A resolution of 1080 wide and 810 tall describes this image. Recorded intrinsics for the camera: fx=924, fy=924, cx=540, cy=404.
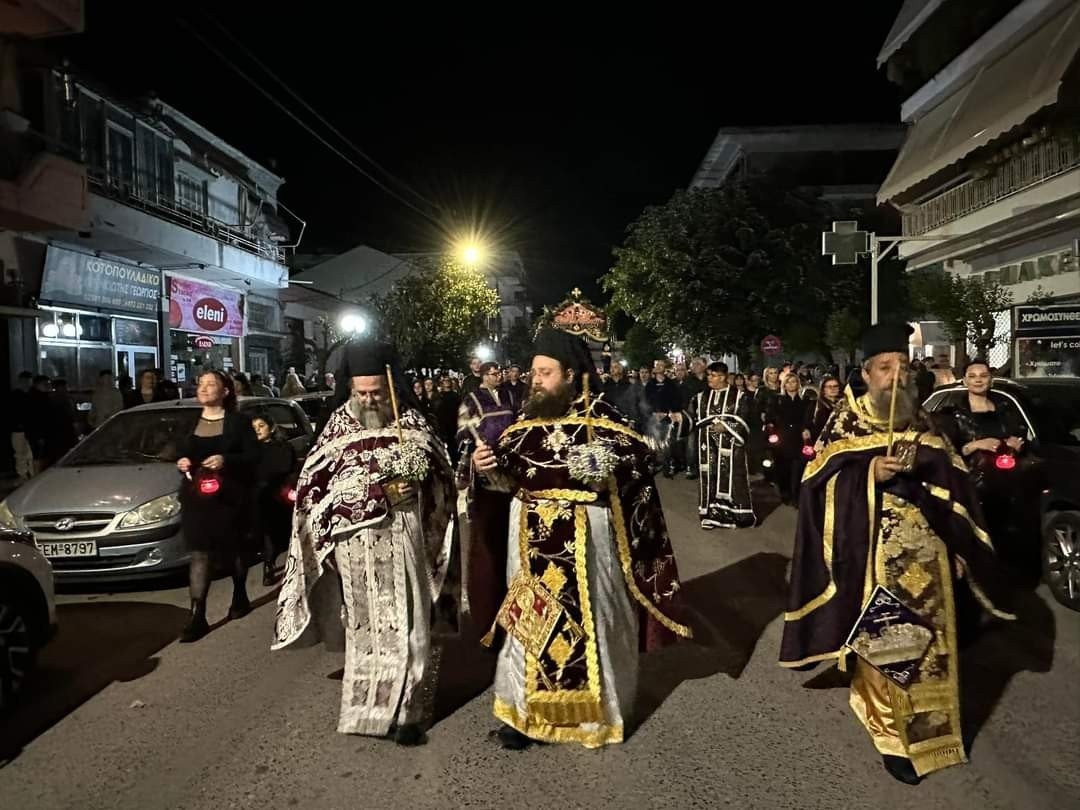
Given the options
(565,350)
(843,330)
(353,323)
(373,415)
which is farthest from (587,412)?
(353,323)

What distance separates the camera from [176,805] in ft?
13.0

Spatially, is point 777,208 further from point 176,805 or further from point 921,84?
point 176,805

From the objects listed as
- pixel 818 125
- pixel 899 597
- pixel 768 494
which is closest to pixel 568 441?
pixel 899 597

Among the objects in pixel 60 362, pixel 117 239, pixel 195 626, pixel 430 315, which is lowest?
pixel 195 626

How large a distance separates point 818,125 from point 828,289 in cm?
1945

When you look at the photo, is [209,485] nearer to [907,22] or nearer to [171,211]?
[171,211]

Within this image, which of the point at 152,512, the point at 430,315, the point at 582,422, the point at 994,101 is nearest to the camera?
the point at 582,422

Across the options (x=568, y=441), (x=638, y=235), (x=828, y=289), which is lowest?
(x=568, y=441)

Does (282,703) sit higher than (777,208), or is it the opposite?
(777,208)

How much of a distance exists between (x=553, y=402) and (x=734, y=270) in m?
25.5

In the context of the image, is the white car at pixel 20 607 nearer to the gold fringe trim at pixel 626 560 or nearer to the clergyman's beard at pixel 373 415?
the clergyman's beard at pixel 373 415

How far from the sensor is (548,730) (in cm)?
433

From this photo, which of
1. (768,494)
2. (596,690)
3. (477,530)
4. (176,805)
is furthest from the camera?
(768,494)

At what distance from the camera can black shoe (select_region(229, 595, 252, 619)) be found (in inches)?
279
